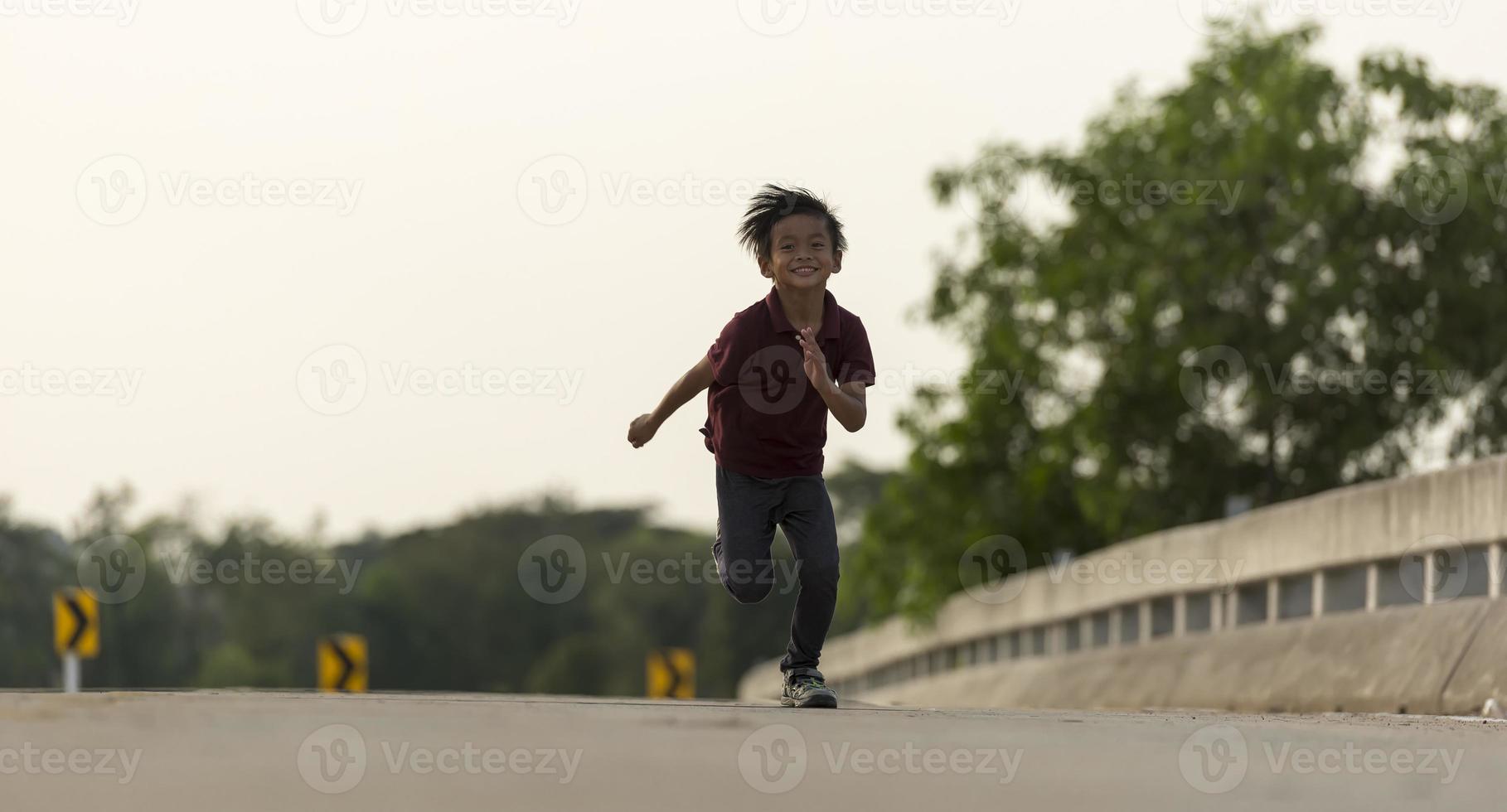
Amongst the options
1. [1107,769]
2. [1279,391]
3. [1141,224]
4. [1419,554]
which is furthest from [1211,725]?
[1141,224]

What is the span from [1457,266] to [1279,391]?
2.85 metres

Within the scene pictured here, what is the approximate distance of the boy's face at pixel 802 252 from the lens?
7.68 m
